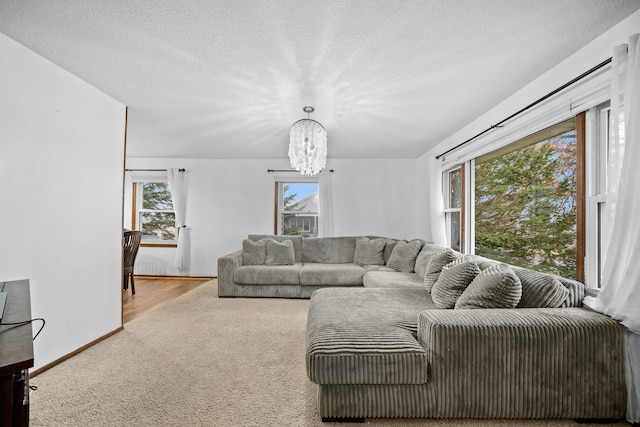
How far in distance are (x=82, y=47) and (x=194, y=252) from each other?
4.18m

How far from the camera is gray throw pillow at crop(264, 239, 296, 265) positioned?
458cm

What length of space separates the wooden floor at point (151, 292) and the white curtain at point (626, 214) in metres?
4.12

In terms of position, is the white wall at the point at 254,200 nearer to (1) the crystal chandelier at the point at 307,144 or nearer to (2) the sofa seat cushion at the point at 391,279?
(2) the sofa seat cushion at the point at 391,279

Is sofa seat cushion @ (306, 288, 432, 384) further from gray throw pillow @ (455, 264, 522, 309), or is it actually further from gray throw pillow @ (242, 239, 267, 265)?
gray throw pillow @ (242, 239, 267, 265)

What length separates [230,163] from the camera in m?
5.73

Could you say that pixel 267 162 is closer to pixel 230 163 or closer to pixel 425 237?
A: pixel 230 163

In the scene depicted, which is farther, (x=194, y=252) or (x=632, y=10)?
(x=194, y=252)

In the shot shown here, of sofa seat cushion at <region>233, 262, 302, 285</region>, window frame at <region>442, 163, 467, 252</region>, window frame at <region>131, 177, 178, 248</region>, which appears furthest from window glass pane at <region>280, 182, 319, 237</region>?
window frame at <region>442, 163, 467, 252</region>

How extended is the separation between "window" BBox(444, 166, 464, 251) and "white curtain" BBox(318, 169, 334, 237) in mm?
1973

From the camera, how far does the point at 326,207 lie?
18.4 ft

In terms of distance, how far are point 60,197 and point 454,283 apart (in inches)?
122

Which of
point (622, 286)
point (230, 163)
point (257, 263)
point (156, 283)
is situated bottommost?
point (156, 283)

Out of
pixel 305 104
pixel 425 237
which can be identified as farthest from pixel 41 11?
Result: pixel 425 237

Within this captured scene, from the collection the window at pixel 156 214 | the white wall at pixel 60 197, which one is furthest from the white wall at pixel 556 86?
the window at pixel 156 214
